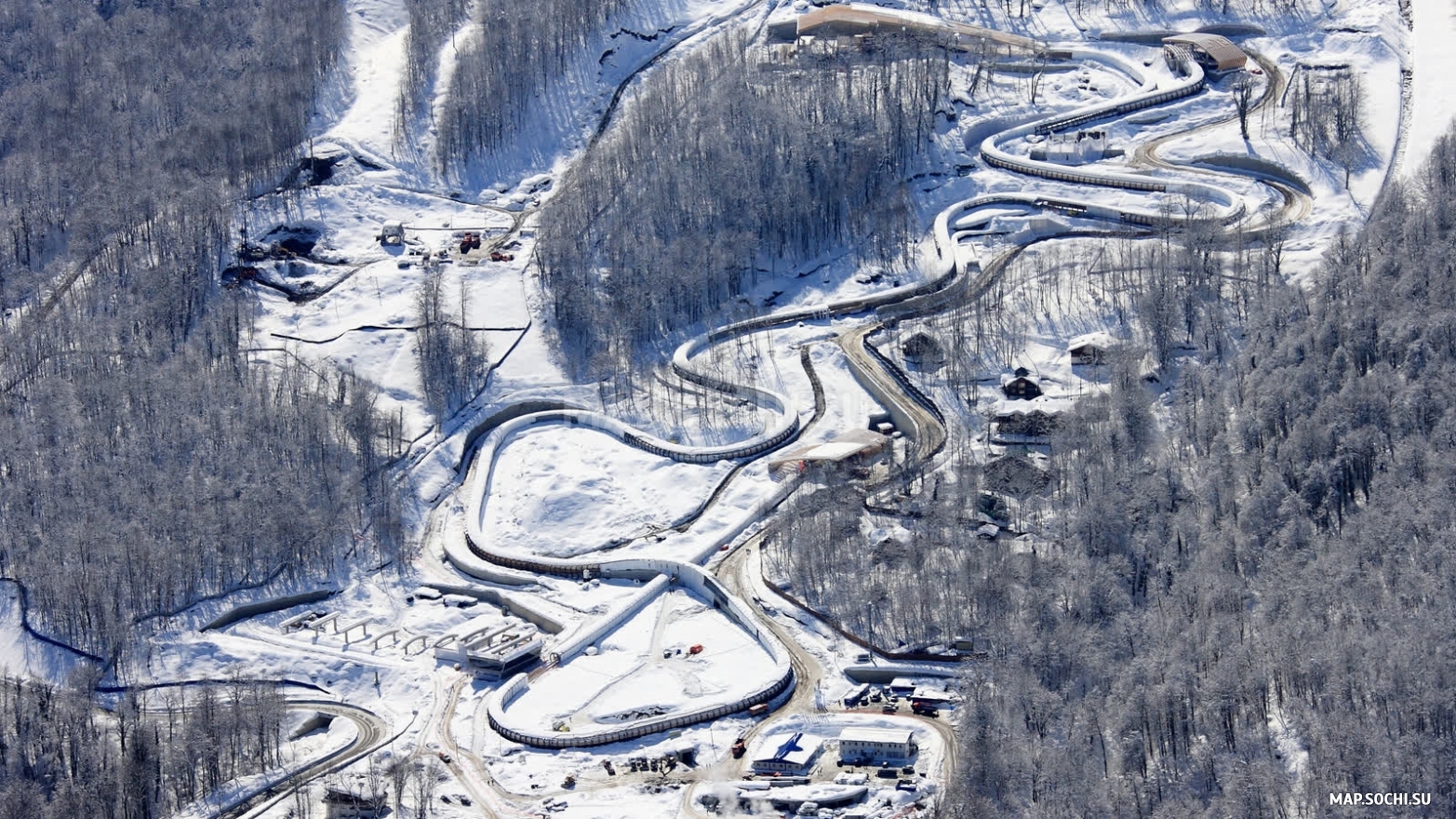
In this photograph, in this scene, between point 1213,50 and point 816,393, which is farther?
point 1213,50

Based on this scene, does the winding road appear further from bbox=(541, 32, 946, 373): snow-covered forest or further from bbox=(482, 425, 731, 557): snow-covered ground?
bbox=(541, 32, 946, 373): snow-covered forest

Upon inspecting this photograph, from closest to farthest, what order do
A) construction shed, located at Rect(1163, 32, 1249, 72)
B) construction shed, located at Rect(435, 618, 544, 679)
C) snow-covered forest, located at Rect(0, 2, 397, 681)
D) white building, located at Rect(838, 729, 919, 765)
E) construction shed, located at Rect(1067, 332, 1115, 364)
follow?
white building, located at Rect(838, 729, 919, 765) < construction shed, located at Rect(435, 618, 544, 679) < snow-covered forest, located at Rect(0, 2, 397, 681) < construction shed, located at Rect(1067, 332, 1115, 364) < construction shed, located at Rect(1163, 32, 1249, 72)

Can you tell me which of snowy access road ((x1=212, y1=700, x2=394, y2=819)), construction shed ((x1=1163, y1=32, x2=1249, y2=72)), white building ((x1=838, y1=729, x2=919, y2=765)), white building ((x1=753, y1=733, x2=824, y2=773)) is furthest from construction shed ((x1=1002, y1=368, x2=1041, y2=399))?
construction shed ((x1=1163, y1=32, x2=1249, y2=72))

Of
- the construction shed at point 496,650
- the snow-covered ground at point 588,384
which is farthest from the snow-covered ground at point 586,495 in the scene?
the construction shed at point 496,650

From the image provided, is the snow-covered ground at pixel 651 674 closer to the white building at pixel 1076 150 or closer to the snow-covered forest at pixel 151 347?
the snow-covered forest at pixel 151 347

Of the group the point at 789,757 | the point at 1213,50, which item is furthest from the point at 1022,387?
the point at 1213,50

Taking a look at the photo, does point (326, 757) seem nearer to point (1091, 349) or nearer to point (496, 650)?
point (496, 650)
